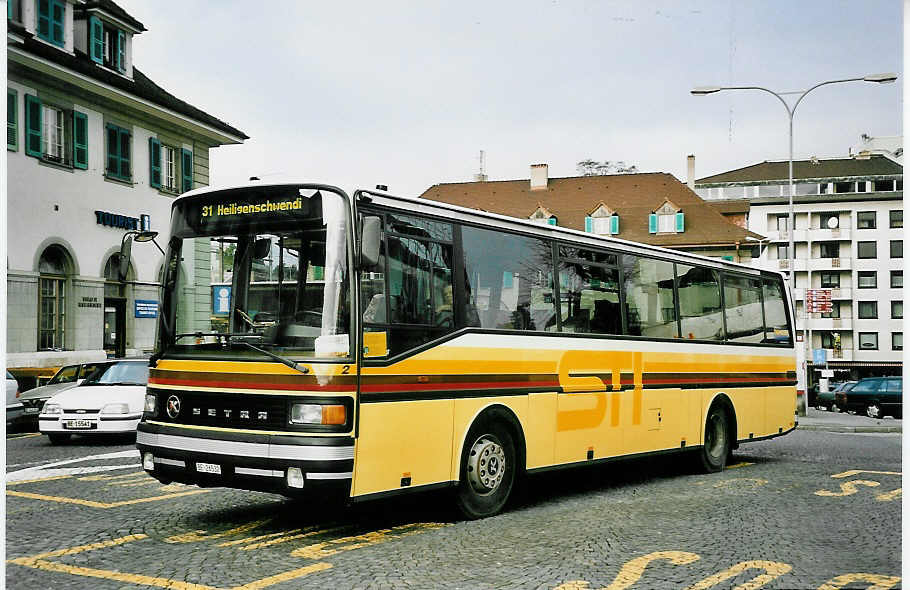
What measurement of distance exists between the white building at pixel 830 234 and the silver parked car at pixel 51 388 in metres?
64.2

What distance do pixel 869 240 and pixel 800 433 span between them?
212ft

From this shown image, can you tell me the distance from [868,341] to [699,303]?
7177cm

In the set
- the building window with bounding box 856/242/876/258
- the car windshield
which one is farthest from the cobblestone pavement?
the building window with bounding box 856/242/876/258

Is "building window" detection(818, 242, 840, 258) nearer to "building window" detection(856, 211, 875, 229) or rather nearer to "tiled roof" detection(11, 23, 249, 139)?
"building window" detection(856, 211, 875, 229)

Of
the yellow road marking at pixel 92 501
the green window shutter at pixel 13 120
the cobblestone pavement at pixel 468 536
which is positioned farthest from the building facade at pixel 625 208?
the yellow road marking at pixel 92 501

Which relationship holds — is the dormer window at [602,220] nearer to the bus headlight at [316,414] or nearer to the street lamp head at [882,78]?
the bus headlight at [316,414]

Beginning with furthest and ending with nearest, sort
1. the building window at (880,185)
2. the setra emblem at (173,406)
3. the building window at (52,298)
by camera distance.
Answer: the building window at (880,185) → the building window at (52,298) → the setra emblem at (173,406)

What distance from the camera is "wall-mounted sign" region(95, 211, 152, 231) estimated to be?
2928cm

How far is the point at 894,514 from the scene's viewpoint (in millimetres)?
10156

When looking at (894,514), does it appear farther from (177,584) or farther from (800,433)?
(800,433)

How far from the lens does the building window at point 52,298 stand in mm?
26828

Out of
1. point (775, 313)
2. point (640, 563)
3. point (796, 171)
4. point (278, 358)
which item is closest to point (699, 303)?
point (775, 313)

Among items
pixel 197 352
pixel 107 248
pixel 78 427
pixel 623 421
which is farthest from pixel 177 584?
pixel 107 248

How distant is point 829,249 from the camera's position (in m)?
85.4
